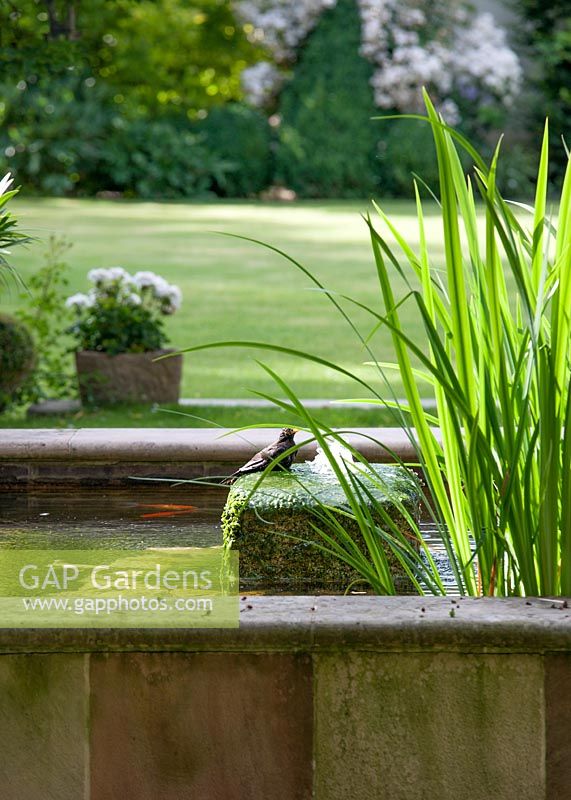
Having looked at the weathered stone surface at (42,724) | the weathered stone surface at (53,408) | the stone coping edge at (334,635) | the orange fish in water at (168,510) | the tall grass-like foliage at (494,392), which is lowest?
the weathered stone surface at (53,408)

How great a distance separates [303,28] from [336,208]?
16.8ft

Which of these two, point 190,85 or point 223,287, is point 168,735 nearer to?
point 223,287

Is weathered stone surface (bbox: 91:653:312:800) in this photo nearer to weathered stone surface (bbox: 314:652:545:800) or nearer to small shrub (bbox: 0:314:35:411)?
weathered stone surface (bbox: 314:652:545:800)

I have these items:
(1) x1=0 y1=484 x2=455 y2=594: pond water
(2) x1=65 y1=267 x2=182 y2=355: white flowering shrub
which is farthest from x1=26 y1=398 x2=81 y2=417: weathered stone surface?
(1) x1=0 y1=484 x2=455 y2=594: pond water

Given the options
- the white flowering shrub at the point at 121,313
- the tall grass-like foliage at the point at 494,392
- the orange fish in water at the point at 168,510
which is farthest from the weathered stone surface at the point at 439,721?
the white flowering shrub at the point at 121,313

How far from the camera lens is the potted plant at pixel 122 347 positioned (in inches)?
259

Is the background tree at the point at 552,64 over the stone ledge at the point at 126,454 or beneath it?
over

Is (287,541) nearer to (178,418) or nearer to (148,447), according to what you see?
(148,447)

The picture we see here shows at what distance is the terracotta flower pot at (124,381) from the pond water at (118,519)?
8.25ft

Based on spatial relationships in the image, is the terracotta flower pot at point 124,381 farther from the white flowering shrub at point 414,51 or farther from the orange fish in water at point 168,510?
the white flowering shrub at point 414,51

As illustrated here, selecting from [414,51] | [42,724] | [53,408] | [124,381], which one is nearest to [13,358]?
[53,408]

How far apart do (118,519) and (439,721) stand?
1.65 m

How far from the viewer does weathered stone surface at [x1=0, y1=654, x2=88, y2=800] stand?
7.11ft

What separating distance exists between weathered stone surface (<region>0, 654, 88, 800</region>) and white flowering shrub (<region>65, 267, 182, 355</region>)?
4539mm
